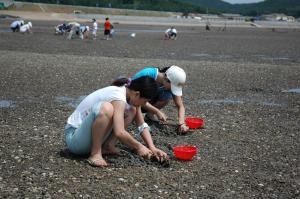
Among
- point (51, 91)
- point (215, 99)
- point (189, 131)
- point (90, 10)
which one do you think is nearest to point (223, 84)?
point (215, 99)

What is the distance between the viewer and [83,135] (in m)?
5.64

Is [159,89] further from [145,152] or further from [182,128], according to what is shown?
[145,152]

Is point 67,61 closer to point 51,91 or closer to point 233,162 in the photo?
point 51,91

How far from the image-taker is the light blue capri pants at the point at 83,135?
5.47 meters

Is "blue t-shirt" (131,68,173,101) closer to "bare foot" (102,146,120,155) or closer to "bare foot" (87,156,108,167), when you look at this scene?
"bare foot" (102,146,120,155)

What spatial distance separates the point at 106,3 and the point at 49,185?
152159mm

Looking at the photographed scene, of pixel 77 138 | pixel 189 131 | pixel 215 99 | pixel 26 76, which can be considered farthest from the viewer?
pixel 26 76

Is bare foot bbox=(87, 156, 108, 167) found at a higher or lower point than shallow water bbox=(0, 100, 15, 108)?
higher

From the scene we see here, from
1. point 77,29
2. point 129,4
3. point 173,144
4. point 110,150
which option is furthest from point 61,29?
point 129,4

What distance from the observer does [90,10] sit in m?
113

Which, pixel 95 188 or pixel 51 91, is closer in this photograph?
pixel 95 188

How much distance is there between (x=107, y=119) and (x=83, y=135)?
0.45 metres

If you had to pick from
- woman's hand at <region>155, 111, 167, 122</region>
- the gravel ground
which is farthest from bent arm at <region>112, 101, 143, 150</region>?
woman's hand at <region>155, 111, 167, 122</region>

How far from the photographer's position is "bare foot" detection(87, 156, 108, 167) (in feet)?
18.5
